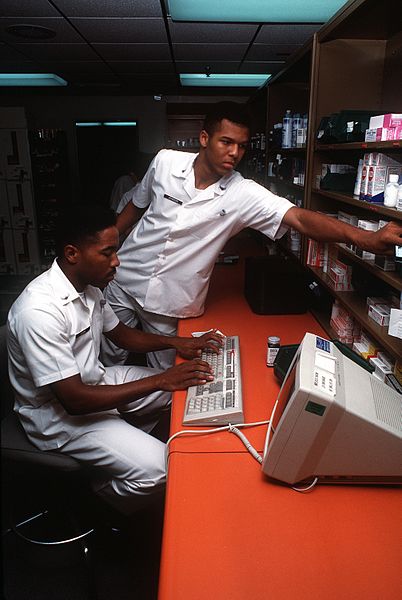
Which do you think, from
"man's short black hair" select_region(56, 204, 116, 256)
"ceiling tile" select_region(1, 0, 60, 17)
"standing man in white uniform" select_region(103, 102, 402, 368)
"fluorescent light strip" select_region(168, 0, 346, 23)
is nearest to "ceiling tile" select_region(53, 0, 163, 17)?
"ceiling tile" select_region(1, 0, 60, 17)

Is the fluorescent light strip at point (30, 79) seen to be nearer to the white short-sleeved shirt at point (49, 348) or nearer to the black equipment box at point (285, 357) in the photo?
the white short-sleeved shirt at point (49, 348)

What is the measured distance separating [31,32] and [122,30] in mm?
750

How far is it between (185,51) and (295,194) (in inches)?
87.1

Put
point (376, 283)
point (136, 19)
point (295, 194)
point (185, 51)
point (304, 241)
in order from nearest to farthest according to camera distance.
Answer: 1. point (376, 283)
2. point (304, 241)
3. point (295, 194)
4. point (136, 19)
5. point (185, 51)

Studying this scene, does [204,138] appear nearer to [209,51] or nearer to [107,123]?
[209,51]

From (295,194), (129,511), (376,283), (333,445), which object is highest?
(295,194)

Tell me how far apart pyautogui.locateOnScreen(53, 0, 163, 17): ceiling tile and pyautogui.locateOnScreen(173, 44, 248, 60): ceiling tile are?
97cm

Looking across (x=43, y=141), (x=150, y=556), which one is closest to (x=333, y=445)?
(x=150, y=556)

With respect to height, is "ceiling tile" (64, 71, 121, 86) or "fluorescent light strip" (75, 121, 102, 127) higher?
"ceiling tile" (64, 71, 121, 86)

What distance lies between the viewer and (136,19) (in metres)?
3.62

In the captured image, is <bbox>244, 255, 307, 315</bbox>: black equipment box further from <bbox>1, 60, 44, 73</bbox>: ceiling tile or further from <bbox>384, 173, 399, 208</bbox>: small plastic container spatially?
<bbox>1, 60, 44, 73</bbox>: ceiling tile

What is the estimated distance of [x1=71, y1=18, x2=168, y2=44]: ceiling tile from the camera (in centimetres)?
368

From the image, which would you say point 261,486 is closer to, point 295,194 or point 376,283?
point 376,283

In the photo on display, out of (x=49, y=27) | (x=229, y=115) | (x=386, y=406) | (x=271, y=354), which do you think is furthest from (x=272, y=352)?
(x=49, y=27)
